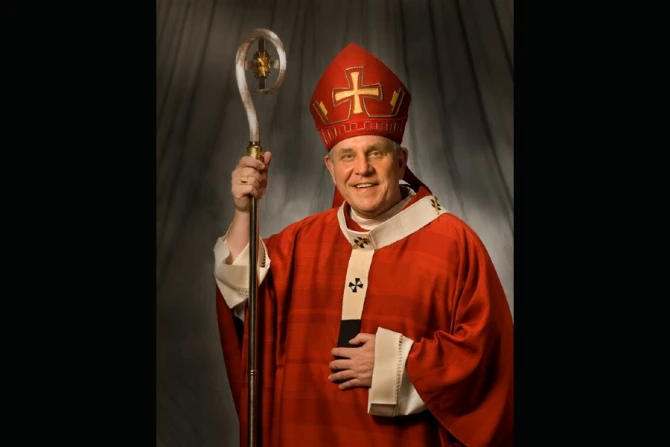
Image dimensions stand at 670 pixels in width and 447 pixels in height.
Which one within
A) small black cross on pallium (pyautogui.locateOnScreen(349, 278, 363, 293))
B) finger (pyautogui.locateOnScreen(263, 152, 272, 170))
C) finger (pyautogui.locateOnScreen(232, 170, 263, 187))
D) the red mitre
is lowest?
small black cross on pallium (pyautogui.locateOnScreen(349, 278, 363, 293))

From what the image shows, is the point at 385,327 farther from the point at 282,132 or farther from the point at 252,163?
the point at 282,132

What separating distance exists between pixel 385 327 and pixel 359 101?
0.77 metres

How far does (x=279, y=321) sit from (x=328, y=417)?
0.38 meters

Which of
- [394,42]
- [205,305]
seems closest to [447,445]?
[205,305]

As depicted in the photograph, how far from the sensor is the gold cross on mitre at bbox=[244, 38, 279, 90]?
4.67m

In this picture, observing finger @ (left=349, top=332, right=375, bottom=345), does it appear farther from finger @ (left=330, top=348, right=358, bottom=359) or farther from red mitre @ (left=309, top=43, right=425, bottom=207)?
red mitre @ (left=309, top=43, right=425, bottom=207)

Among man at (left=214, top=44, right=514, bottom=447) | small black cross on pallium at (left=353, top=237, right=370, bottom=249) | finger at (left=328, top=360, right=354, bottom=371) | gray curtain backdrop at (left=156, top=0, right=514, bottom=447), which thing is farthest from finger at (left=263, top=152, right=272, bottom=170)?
finger at (left=328, top=360, right=354, bottom=371)

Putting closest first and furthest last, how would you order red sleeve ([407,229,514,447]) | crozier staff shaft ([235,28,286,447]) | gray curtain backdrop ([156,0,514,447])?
red sleeve ([407,229,514,447])
crozier staff shaft ([235,28,286,447])
gray curtain backdrop ([156,0,514,447])

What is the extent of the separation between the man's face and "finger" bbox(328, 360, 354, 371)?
1.68ft

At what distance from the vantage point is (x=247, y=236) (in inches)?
186

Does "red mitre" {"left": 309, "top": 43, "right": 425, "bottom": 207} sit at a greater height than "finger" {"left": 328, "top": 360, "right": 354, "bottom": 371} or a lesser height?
greater

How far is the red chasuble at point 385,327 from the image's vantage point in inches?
177

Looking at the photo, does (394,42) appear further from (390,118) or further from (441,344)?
(441,344)

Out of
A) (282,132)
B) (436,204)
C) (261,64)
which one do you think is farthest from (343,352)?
(261,64)
